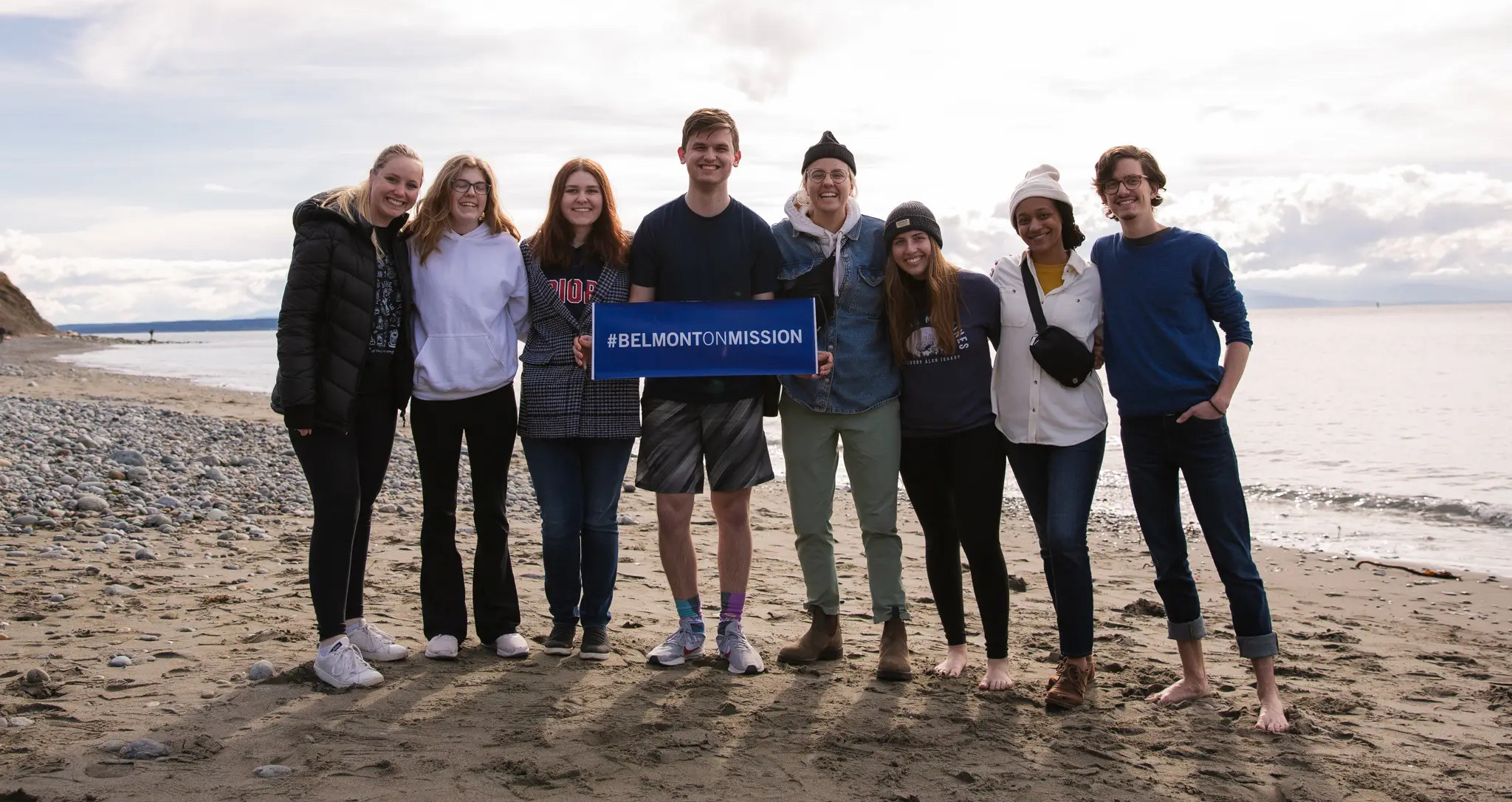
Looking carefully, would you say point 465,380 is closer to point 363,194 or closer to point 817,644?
point 363,194

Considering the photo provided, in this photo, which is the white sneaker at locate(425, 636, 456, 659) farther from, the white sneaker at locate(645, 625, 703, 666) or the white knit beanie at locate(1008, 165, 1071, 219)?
the white knit beanie at locate(1008, 165, 1071, 219)

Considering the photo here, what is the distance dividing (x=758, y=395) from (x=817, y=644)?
119cm

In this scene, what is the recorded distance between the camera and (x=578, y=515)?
15.5ft

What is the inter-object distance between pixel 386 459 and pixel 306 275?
88 cm

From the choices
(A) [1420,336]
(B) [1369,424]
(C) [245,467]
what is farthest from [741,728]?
(A) [1420,336]

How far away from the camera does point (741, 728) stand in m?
3.93

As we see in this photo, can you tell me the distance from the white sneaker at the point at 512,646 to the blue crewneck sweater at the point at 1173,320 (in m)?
2.77

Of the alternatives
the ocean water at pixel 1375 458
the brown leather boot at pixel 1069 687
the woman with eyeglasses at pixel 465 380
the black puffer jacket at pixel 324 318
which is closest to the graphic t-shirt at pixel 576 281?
the woman with eyeglasses at pixel 465 380

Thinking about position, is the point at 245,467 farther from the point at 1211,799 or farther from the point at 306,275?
the point at 1211,799

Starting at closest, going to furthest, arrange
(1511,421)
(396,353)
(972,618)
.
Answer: (396,353) < (972,618) < (1511,421)

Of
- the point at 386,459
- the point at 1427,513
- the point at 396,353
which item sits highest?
the point at 396,353

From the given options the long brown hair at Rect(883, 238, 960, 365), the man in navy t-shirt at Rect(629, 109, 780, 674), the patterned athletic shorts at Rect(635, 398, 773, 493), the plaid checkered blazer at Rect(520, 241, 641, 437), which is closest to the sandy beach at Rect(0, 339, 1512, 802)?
the man in navy t-shirt at Rect(629, 109, 780, 674)

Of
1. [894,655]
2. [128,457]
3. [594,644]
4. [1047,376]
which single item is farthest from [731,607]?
[128,457]

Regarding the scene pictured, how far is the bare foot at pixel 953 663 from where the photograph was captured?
470 cm
